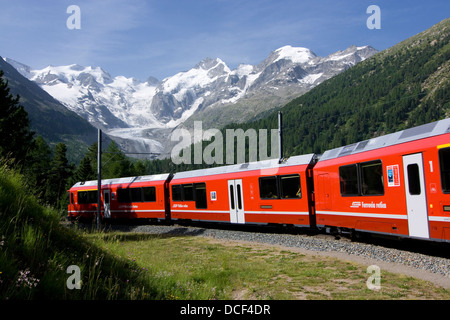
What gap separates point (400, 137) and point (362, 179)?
2.04m

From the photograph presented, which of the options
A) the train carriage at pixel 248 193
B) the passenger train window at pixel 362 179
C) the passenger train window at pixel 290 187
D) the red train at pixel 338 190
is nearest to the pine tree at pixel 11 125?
the red train at pixel 338 190

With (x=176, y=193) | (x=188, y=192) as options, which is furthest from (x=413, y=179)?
(x=176, y=193)

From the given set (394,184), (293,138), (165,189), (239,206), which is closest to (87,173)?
(165,189)

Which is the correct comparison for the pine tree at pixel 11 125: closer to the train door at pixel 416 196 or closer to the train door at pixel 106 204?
the train door at pixel 106 204

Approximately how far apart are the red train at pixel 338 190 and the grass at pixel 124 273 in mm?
2344

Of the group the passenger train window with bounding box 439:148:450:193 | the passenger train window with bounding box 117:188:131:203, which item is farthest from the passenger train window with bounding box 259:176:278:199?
the passenger train window with bounding box 117:188:131:203

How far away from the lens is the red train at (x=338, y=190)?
1016 cm

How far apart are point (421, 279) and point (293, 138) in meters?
178

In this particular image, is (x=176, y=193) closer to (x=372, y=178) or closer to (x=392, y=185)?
(x=372, y=178)

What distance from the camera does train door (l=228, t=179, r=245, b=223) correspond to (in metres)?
20.3

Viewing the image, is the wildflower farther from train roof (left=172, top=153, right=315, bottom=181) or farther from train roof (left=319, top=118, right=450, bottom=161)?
train roof (left=172, top=153, right=315, bottom=181)

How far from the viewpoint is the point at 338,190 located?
1457 centimetres
